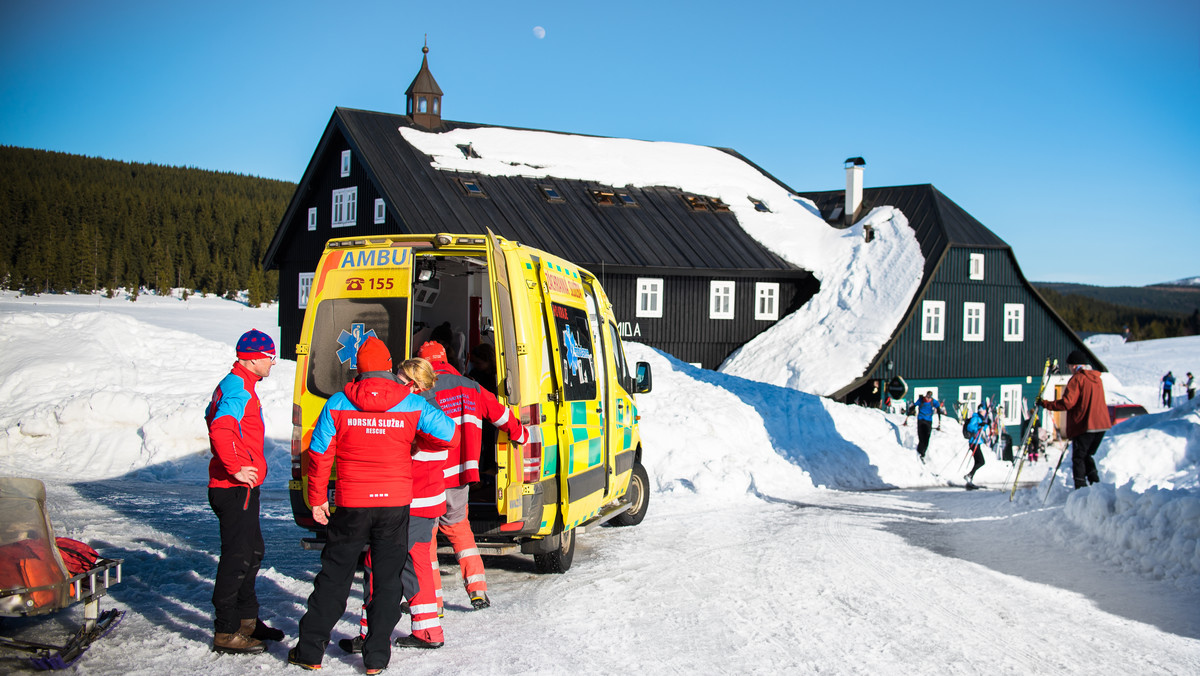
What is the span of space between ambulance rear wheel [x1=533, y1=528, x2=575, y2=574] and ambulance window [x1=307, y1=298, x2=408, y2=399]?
6.88 feet

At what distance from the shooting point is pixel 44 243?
9038 cm

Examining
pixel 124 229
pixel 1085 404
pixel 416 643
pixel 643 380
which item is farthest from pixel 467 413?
pixel 124 229

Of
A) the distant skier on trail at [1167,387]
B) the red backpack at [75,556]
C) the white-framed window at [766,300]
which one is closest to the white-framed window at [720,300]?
the white-framed window at [766,300]

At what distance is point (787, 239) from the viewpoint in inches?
1382

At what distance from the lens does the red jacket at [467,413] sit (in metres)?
6.37

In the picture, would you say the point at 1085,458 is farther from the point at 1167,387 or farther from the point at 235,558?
the point at 1167,387

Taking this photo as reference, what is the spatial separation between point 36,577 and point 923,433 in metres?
16.3

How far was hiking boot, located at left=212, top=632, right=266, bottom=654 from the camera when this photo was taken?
214 inches

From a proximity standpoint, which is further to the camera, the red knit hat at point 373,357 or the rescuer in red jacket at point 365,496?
the red knit hat at point 373,357

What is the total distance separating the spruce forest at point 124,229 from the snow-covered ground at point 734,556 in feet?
273

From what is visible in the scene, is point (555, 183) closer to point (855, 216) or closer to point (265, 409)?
point (855, 216)

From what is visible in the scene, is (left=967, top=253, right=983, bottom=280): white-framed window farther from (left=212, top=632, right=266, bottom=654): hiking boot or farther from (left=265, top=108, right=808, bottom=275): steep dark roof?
(left=212, top=632, right=266, bottom=654): hiking boot

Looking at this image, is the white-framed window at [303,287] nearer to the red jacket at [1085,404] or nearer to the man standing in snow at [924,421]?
the man standing in snow at [924,421]

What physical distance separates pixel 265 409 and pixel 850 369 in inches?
783
